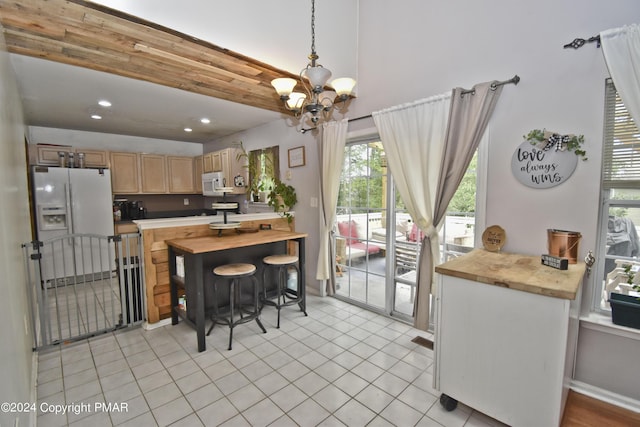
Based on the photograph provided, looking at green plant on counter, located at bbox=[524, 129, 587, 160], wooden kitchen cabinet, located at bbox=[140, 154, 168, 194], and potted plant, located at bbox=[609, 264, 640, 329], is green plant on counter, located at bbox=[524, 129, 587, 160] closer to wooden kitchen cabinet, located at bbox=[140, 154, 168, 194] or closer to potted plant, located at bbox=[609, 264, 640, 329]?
potted plant, located at bbox=[609, 264, 640, 329]

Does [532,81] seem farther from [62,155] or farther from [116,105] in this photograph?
[62,155]

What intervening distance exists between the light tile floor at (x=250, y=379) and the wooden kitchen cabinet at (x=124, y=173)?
123 inches

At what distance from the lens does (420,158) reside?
→ 2.52 m

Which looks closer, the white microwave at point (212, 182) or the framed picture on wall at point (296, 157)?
the framed picture on wall at point (296, 157)

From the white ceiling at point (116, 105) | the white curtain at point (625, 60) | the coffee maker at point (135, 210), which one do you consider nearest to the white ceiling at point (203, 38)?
the white ceiling at point (116, 105)

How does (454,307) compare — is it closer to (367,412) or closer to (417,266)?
(367,412)

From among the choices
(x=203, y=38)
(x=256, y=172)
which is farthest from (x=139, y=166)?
(x=203, y=38)

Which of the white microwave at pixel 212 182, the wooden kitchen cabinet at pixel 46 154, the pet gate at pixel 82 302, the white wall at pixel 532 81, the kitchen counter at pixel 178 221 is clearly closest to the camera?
the white wall at pixel 532 81

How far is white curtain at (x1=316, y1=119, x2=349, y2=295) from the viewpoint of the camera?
3258mm

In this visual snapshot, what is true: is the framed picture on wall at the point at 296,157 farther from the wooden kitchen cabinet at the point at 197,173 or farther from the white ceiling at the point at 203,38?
the wooden kitchen cabinet at the point at 197,173

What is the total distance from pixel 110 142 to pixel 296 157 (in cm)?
376

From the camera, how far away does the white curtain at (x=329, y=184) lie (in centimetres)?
326

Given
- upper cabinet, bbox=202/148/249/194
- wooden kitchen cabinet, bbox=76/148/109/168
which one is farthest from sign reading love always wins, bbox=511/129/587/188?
wooden kitchen cabinet, bbox=76/148/109/168

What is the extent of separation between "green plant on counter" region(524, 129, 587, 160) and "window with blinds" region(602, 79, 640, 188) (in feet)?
0.42
